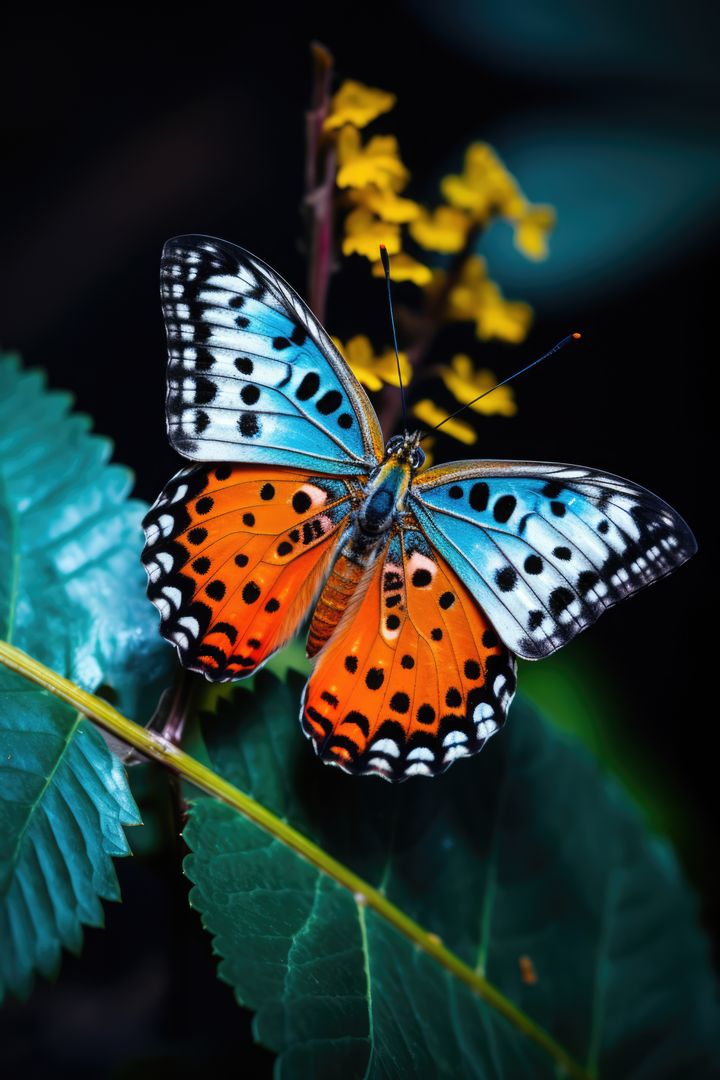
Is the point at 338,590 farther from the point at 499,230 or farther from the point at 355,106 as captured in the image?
the point at 499,230

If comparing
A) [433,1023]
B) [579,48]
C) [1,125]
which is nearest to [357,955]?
[433,1023]

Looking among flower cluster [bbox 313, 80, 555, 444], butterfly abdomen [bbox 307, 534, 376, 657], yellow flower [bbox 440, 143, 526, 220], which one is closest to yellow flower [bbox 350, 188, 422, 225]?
flower cluster [bbox 313, 80, 555, 444]

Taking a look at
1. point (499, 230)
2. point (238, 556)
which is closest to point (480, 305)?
point (238, 556)

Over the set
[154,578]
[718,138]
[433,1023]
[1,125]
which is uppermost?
[1,125]

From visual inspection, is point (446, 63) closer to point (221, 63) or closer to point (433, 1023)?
point (221, 63)

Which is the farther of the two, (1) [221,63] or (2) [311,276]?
(1) [221,63]

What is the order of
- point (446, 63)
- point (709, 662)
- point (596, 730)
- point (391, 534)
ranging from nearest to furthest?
point (391, 534) < point (596, 730) < point (709, 662) < point (446, 63)
